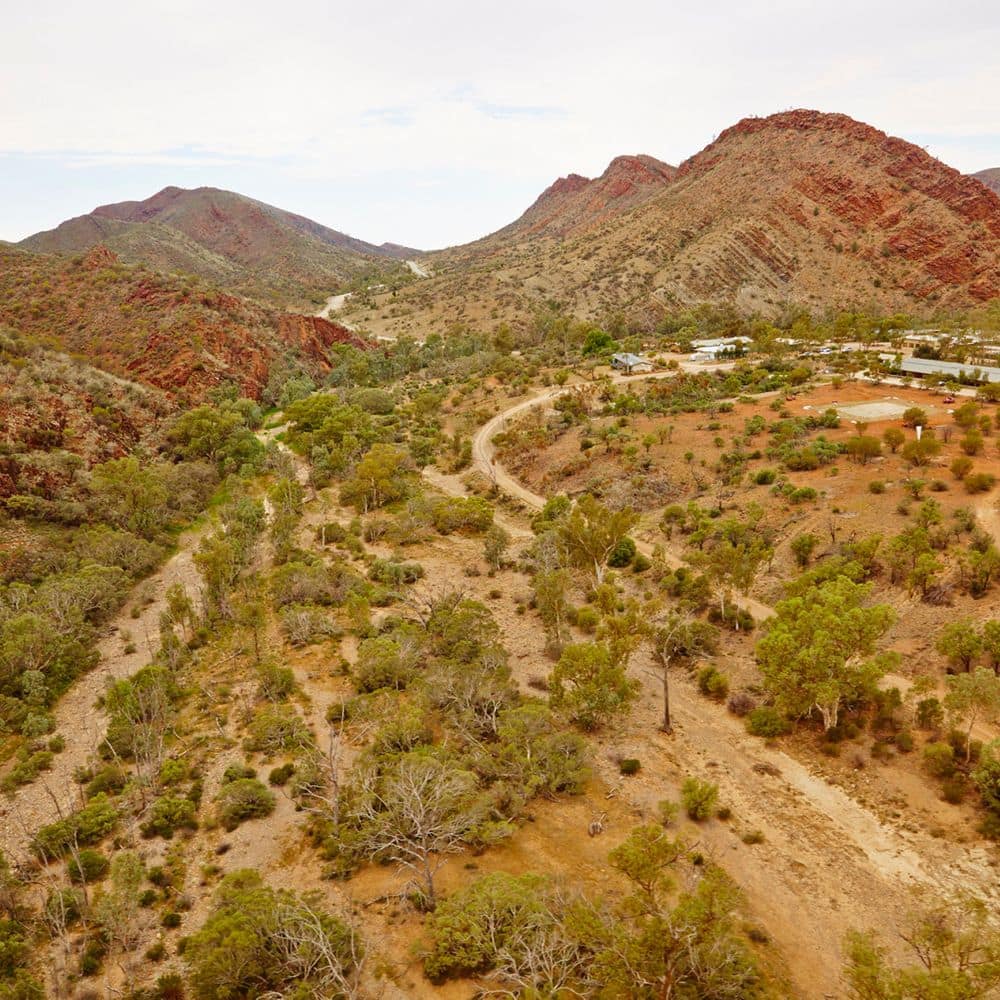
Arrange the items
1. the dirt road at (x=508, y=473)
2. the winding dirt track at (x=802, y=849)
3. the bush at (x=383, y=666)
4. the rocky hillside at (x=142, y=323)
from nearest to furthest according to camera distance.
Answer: the winding dirt track at (x=802, y=849) → the bush at (x=383, y=666) → the dirt road at (x=508, y=473) → the rocky hillside at (x=142, y=323)

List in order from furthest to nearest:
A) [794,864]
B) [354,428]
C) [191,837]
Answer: [354,428] < [191,837] < [794,864]

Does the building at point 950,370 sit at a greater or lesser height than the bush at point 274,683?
greater

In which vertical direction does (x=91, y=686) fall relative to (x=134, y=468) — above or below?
below

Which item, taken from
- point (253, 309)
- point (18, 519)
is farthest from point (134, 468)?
point (253, 309)

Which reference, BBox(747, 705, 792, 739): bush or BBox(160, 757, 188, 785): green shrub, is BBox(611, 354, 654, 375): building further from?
BBox(160, 757, 188, 785): green shrub

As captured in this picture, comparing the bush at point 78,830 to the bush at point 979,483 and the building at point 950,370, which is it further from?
the building at point 950,370

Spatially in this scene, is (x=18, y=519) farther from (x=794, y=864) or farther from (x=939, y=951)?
(x=939, y=951)

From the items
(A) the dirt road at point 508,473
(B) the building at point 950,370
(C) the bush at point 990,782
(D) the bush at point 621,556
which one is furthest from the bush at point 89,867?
(B) the building at point 950,370
